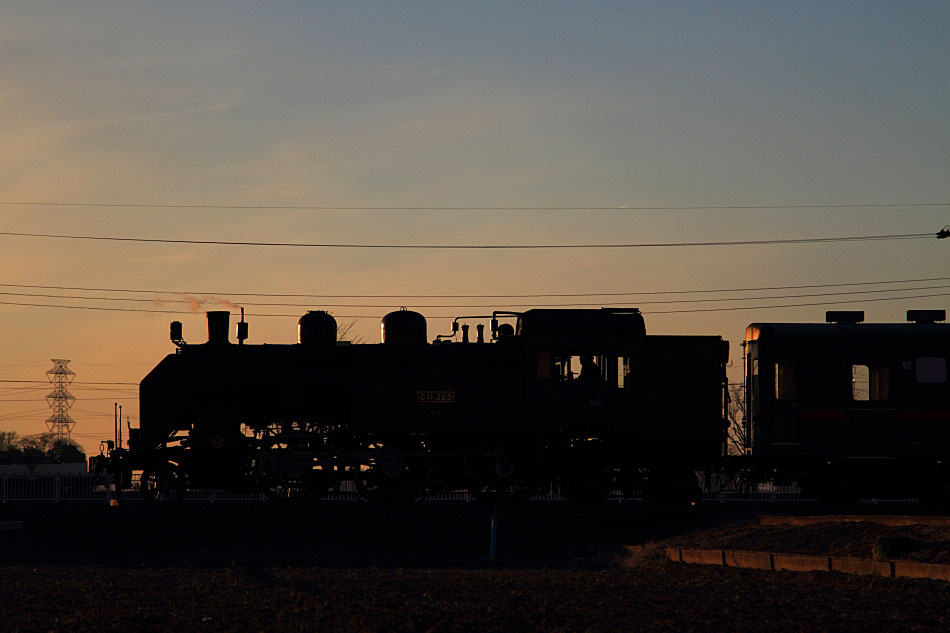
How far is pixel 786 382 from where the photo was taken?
994 inches

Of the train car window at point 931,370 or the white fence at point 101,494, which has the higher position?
the train car window at point 931,370

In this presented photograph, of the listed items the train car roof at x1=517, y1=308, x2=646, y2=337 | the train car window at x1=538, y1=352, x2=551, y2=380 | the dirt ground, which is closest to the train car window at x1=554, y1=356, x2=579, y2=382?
the train car window at x1=538, y1=352, x2=551, y2=380

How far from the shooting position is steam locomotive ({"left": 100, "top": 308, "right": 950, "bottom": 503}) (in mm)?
23531

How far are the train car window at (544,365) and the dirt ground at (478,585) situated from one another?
406 cm

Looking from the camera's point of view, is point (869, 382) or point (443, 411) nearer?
point (443, 411)

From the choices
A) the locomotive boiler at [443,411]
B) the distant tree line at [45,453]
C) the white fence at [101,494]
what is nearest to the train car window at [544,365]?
the locomotive boiler at [443,411]

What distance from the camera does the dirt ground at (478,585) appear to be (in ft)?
48.5

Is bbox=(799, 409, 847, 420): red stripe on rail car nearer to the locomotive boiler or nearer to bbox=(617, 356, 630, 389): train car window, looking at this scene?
the locomotive boiler

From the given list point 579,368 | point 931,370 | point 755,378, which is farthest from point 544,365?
point 931,370

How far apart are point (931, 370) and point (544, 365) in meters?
8.83

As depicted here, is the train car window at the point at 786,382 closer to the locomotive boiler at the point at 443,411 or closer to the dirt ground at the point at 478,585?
the locomotive boiler at the point at 443,411

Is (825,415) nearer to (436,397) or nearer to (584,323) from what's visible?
(584,323)

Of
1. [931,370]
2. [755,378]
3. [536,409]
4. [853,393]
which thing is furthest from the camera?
[755,378]

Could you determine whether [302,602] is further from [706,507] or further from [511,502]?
[706,507]
